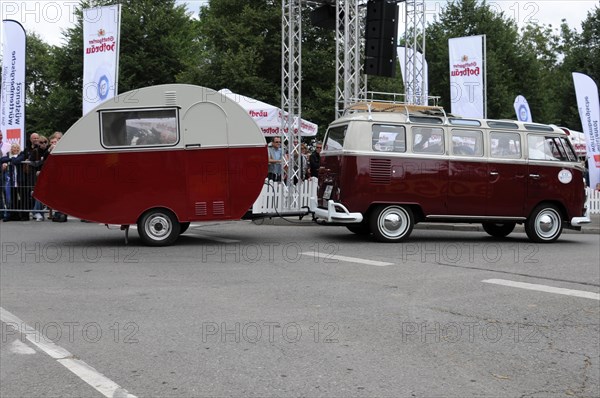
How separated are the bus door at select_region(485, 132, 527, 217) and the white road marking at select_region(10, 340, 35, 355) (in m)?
9.48

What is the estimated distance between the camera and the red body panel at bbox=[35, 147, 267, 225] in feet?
38.2

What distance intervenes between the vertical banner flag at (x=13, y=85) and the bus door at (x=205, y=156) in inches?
354

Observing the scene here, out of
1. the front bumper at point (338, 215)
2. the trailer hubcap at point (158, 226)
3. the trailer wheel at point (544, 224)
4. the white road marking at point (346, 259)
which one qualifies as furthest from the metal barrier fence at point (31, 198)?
the white road marking at point (346, 259)

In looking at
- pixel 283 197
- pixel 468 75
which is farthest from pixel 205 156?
pixel 468 75

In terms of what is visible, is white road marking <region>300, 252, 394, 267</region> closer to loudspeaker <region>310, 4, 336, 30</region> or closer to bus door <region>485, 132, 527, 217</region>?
bus door <region>485, 132, 527, 217</region>

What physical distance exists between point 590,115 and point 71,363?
2114 cm

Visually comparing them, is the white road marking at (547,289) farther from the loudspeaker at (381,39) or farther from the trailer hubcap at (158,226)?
the loudspeaker at (381,39)

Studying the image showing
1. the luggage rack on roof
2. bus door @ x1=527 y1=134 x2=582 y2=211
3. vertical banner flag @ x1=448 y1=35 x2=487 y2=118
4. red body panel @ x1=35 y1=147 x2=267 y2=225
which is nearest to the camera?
red body panel @ x1=35 y1=147 x2=267 y2=225

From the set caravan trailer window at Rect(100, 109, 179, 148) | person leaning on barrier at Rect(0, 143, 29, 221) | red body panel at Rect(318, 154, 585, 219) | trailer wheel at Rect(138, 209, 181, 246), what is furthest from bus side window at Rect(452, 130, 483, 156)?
person leaning on barrier at Rect(0, 143, 29, 221)

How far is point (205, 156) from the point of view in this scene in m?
11.9

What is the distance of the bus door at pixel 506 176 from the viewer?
13.0 metres

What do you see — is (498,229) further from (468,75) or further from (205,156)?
(468,75)

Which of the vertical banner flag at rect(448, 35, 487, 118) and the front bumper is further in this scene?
the vertical banner flag at rect(448, 35, 487, 118)

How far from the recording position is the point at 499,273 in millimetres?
9492
